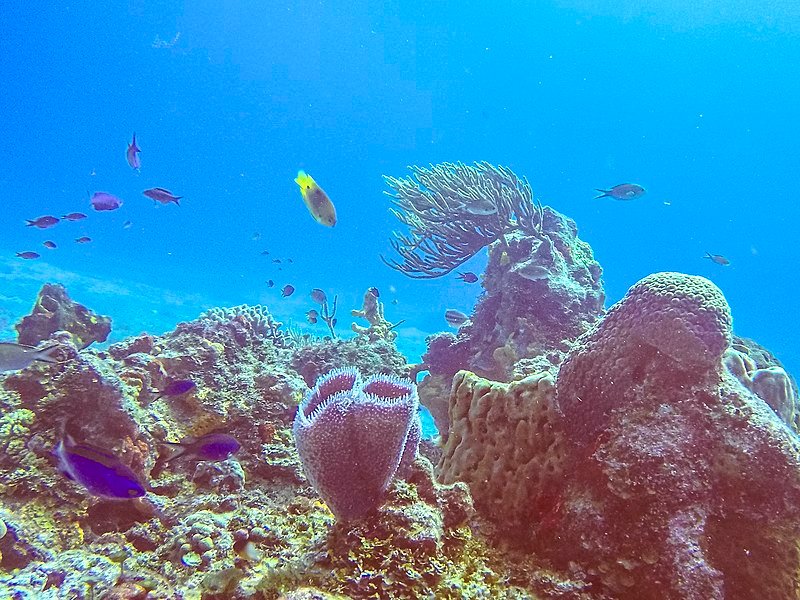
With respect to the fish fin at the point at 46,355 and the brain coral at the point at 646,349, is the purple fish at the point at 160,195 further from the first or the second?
the brain coral at the point at 646,349

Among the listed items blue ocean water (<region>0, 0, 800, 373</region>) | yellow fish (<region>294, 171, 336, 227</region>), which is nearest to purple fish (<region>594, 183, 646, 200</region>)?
yellow fish (<region>294, 171, 336, 227</region>)

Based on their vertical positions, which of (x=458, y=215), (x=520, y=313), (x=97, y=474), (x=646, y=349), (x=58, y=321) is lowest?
(x=97, y=474)

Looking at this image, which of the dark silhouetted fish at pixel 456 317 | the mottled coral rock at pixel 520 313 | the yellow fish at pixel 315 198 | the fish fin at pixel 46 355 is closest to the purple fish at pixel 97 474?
the fish fin at pixel 46 355

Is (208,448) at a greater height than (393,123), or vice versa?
(393,123)

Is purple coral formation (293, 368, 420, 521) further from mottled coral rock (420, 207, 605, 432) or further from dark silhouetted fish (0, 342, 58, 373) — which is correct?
mottled coral rock (420, 207, 605, 432)

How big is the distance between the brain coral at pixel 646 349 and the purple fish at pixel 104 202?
765 cm

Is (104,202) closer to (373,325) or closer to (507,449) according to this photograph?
(373,325)

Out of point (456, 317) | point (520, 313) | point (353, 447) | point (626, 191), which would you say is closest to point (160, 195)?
point (456, 317)

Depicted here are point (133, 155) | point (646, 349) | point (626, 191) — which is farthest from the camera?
point (626, 191)

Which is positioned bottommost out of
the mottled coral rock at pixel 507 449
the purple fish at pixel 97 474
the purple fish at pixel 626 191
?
the purple fish at pixel 97 474

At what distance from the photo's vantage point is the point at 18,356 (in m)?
2.97

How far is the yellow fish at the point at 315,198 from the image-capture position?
181 inches

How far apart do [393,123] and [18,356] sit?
8795 cm

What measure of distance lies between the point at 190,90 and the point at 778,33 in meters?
85.2
